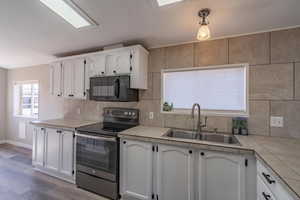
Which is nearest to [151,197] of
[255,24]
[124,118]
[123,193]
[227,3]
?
[123,193]

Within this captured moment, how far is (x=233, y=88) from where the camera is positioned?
6.93 feet

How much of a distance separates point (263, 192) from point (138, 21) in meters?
2.21

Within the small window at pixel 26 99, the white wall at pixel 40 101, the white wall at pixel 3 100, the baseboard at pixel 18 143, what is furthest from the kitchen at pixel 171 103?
the white wall at pixel 3 100

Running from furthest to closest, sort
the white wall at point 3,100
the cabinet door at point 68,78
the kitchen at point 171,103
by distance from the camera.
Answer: the white wall at point 3,100 < the cabinet door at point 68,78 < the kitchen at point 171,103

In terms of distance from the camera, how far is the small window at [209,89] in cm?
206

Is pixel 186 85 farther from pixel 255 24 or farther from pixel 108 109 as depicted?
pixel 108 109

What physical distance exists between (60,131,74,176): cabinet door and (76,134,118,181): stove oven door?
0.57ft

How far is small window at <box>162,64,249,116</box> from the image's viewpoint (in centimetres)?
206

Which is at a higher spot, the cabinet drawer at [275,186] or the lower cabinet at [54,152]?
the cabinet drawer at [275,186]

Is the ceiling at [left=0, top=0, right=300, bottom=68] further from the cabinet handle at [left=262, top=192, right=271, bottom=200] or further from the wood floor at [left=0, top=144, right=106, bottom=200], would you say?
the wood floor at [left=0, top=144, right=106, bottom=200]

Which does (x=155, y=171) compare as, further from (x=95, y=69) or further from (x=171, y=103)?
(x=95, y=69)

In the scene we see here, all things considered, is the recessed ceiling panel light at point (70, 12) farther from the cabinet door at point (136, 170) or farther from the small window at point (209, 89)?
the cabinet door at point (136, 170)

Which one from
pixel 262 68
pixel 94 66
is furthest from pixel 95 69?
pixel 262 68

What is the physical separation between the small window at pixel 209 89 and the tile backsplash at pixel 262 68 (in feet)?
0.30
